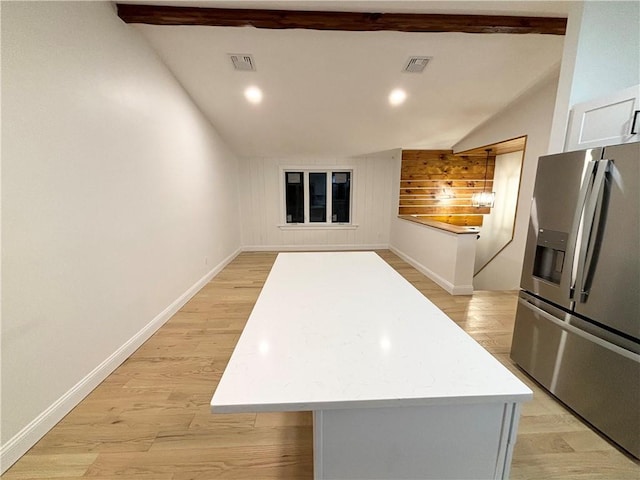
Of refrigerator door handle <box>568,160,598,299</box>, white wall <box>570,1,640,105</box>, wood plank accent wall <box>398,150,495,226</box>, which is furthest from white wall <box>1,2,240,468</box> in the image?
wood plank accent wall <box>398,150,495,226</box>

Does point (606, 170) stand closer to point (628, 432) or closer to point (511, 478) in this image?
point (628, 432)

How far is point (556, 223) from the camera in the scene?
5.30 feet

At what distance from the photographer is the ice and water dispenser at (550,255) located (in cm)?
159

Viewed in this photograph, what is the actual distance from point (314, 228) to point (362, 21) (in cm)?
403

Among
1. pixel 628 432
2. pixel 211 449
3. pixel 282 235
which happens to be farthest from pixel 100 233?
pixel 282 235

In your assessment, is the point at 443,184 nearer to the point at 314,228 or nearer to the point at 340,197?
the point at 340,197

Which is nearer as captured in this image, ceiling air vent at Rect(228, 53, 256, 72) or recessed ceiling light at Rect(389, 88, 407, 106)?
ceiling air vent at Rect(228, 53, 256, 72)

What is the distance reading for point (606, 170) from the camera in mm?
1347

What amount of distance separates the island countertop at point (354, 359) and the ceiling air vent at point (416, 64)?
265cm

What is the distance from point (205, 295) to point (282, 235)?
2.78m

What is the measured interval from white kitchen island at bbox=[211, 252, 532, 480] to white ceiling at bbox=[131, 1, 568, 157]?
8.58 ft

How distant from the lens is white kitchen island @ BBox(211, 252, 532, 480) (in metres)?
0.64

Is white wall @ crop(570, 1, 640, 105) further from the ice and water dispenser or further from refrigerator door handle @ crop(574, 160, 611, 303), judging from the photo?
the ice and water dispenser

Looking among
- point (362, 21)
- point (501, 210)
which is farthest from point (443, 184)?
point (362, 21)
